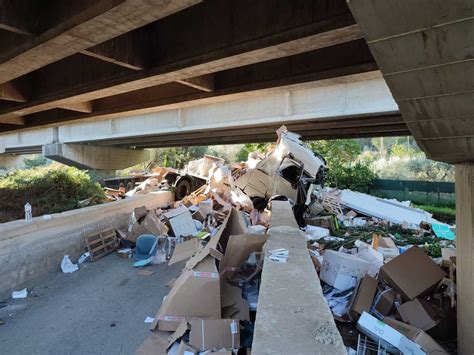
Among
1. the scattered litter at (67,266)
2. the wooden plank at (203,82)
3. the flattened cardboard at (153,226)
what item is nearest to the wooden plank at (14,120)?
the flattened cardboard at (153,226)

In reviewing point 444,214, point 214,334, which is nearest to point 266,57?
point 214,334

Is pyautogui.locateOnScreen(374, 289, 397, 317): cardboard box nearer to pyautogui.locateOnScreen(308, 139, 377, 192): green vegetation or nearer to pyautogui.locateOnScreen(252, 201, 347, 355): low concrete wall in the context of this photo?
pyautogui.locateOnScreen(252, 201, 347, 355): low concrete wall

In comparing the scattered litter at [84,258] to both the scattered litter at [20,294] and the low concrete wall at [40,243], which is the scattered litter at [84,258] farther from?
the scattered litter at [20,294]

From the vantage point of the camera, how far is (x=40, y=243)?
Result: 617 centimetres

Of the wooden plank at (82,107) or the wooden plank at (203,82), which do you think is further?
the wooden plank at (82,107)

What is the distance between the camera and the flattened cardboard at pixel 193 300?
3.55m

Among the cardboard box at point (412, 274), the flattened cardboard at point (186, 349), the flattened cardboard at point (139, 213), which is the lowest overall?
the flattened cardboard at point (186, 349)

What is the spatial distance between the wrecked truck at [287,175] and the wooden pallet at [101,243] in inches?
187

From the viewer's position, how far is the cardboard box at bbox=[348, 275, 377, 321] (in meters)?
4.05

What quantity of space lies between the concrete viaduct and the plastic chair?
9.63ft

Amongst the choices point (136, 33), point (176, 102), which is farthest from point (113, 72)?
point (176, 102)

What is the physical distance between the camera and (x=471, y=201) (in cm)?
321

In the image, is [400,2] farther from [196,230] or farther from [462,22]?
[196,230]

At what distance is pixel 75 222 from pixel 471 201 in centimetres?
696
